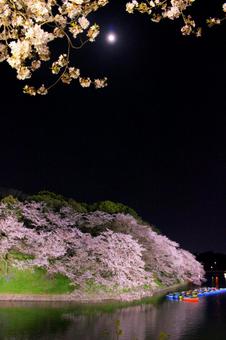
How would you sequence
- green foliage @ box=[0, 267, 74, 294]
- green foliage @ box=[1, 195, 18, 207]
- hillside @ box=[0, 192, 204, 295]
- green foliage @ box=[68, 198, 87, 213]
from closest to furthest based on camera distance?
green foliage @ box=[0, 267, 74, 294]
hillside @ box=[0, 192, 204, 295]
green foliage @ box=[1, 195, 18, 207]
green foliage @ box=[68, 198, 87, 213]

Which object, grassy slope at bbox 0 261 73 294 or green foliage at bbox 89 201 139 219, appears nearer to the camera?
grassy slope at bbox 0 261 73 294

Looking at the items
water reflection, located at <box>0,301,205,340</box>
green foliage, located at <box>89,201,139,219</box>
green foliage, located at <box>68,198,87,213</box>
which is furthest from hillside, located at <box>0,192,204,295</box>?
green foliage, located at <box>89,201,139,219</box>

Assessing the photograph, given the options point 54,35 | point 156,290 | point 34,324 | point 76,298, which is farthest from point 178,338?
point 156,290

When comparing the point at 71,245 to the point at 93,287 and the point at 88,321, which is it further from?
the point at 88,321

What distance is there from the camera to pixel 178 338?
22.5 m

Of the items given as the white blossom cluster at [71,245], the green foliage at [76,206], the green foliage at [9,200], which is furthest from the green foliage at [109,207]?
the green foliage at [9,200]

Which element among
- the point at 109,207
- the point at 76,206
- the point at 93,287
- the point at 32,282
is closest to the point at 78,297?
the point at 93,287

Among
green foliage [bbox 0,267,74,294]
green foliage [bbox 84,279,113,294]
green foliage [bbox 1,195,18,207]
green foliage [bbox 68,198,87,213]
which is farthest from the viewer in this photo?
green foliage [bbox 68,198,87,213]

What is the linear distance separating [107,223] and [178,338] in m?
22.9

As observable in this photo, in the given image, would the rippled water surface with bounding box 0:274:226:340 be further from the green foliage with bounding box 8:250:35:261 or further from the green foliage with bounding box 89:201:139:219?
the green foliage with bounding box 89:201:139:219

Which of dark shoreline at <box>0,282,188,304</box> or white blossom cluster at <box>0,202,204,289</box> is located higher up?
white blossom cluster at <box>0,202,204,289</box>

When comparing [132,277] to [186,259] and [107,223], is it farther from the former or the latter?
[186,259]

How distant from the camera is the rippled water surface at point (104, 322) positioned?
22.6 m

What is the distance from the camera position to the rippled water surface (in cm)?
2256
